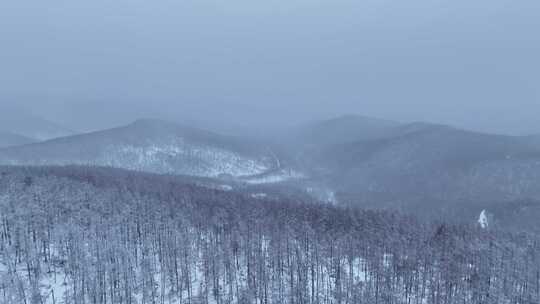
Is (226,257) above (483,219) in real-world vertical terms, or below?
above

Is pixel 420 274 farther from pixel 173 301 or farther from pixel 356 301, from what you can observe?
pixel 173 301

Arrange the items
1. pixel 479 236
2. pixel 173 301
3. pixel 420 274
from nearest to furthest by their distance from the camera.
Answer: pixel 173 301, pixel 420 274, pixel 479 236

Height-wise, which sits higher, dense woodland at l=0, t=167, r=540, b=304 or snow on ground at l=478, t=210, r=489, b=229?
dense woodland at l=0, t=167, r=540, b=304

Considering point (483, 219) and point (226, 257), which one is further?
point (483, 219)

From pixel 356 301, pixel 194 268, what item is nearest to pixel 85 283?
pixel 194 268

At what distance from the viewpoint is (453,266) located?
87688 mm

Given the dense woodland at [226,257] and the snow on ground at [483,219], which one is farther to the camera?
the snow on ground at [483,219]

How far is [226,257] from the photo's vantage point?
84938mm

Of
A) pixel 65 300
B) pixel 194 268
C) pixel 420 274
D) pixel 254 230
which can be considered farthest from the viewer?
pixel 254 230

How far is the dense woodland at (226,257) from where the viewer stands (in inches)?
2901

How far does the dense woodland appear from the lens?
242ft

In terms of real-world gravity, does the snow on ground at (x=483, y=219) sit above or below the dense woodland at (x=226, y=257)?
below

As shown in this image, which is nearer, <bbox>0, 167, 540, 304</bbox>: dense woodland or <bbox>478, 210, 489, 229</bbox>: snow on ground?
<bbox>0, 167, 540, 304</bbox>: dense woodland

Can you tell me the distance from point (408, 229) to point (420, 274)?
2549 centimetres
